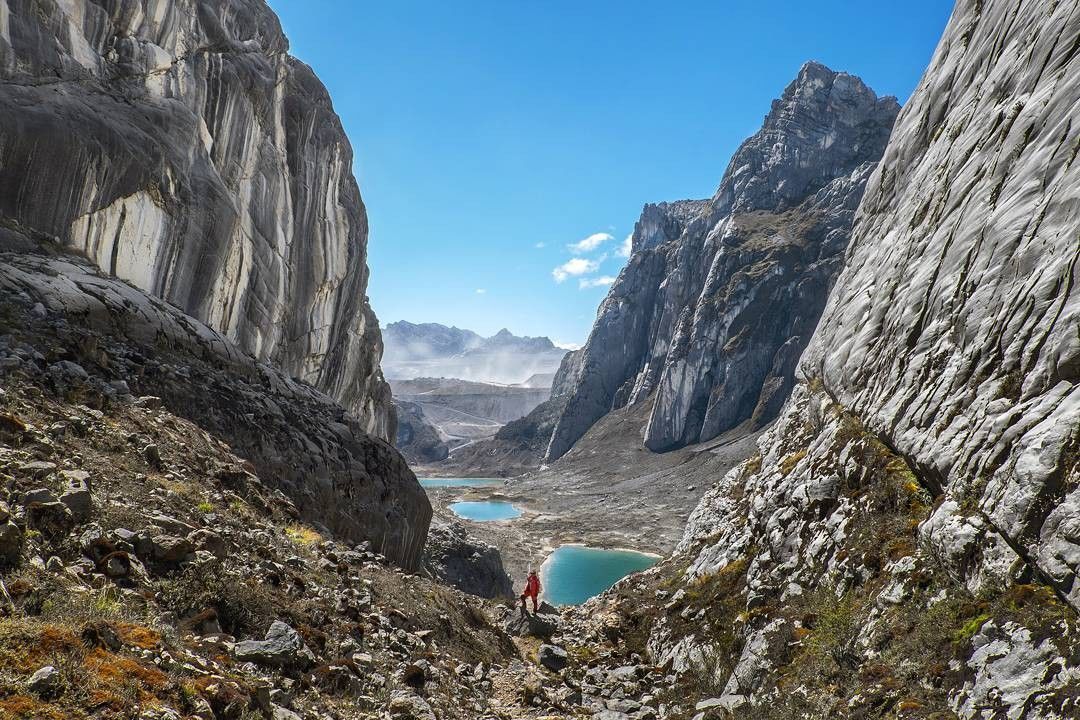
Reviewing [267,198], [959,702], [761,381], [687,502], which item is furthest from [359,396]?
[761,381]

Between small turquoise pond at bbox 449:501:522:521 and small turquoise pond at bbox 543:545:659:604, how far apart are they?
36.7m

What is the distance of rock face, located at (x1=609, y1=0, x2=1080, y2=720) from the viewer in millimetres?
9609

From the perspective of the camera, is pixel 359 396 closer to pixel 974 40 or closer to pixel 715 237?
pixel 974 40

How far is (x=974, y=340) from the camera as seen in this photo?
13.8m

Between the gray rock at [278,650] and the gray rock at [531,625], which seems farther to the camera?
the gray rock at [531,625]


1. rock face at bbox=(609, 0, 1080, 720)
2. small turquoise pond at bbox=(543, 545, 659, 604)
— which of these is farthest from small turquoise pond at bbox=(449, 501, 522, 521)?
rock face at bbox=(609, 0, 1080, 720)

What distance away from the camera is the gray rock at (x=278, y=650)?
29.1 ft

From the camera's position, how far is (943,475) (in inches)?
516

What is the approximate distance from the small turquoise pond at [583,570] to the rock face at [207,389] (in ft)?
127

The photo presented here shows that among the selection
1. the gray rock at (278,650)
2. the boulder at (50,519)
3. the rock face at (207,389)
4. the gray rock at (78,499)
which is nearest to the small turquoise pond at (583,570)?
the rock face at (207,389)

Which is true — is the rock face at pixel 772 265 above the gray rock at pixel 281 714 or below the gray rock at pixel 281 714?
above

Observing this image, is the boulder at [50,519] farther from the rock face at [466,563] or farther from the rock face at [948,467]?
the rock face at [466,563]

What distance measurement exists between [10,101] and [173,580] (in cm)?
3105

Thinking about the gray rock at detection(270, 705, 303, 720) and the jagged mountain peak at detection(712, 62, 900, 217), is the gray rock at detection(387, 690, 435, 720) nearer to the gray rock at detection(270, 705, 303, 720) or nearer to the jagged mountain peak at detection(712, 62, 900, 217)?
the gray rock at detection(270, 705, 303, 720)
